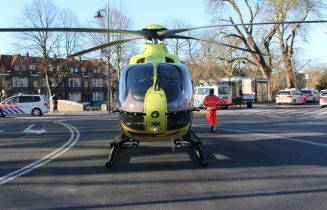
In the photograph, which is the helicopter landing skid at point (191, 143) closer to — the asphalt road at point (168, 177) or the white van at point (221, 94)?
the asphalt road at point (168, 177)

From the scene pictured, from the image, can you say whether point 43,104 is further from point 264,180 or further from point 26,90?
point 26,90

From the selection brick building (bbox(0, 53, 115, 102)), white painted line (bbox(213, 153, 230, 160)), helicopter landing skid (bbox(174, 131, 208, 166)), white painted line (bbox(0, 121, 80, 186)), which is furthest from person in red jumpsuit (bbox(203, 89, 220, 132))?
brick building (bbox(0, 53, 115, 102))

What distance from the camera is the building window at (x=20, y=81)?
89.5 metres

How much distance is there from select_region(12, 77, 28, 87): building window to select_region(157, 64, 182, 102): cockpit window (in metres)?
85.5

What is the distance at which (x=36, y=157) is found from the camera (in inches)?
437

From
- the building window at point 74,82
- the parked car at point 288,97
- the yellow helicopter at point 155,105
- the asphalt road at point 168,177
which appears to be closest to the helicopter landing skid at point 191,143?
the yellow helicopter at point 155,105

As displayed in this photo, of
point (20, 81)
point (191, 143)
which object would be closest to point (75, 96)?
point (20, 81)

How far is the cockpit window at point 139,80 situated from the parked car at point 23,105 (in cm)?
2640

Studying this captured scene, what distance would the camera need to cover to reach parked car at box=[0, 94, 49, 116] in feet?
110

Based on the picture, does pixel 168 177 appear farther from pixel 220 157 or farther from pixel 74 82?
pixel 74 82

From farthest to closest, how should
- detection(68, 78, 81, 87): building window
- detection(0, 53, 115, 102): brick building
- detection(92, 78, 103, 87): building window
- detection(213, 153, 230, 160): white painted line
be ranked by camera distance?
detection(92, 78, 103, 87): building window → detection(68, 78, 81, 87): building window → detection(0, 53, 115, 102): brick building → detection(213, 153, 230, 160): white painted line

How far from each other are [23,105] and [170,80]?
89.0 ft

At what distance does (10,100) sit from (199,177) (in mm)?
28946

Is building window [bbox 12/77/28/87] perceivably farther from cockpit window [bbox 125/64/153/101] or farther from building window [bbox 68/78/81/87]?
cockpit window [bbox 125/64/153/101]
